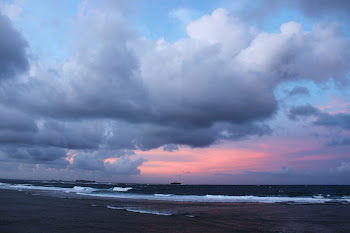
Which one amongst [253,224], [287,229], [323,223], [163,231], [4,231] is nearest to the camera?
[4,231]

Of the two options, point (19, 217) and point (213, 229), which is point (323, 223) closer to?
point (213, 229)

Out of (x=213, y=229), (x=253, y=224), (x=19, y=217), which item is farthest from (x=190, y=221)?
(x=19, y=217)

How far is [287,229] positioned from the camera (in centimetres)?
1888

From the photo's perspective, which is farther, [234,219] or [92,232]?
[234,219]

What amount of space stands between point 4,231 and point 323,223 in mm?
23079

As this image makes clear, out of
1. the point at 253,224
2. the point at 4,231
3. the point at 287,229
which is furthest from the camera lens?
the point at 253,224

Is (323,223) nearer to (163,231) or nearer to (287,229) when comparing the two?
(287,229)

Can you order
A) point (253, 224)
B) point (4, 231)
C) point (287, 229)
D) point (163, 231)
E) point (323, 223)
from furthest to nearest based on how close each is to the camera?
point (323, 223), point (253, 224), point (287, 229), point (163, 231), point (4, 231)

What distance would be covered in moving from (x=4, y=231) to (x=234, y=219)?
658 inches

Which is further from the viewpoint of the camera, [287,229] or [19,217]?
[19,217]

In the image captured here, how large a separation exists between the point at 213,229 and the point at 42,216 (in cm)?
1401

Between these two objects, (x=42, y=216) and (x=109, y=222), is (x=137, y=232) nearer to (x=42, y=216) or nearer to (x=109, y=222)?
(x=109, y=222)

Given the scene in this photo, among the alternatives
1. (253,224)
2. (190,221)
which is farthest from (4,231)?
(253,224)

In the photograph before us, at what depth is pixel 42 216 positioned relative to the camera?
2212 cm
